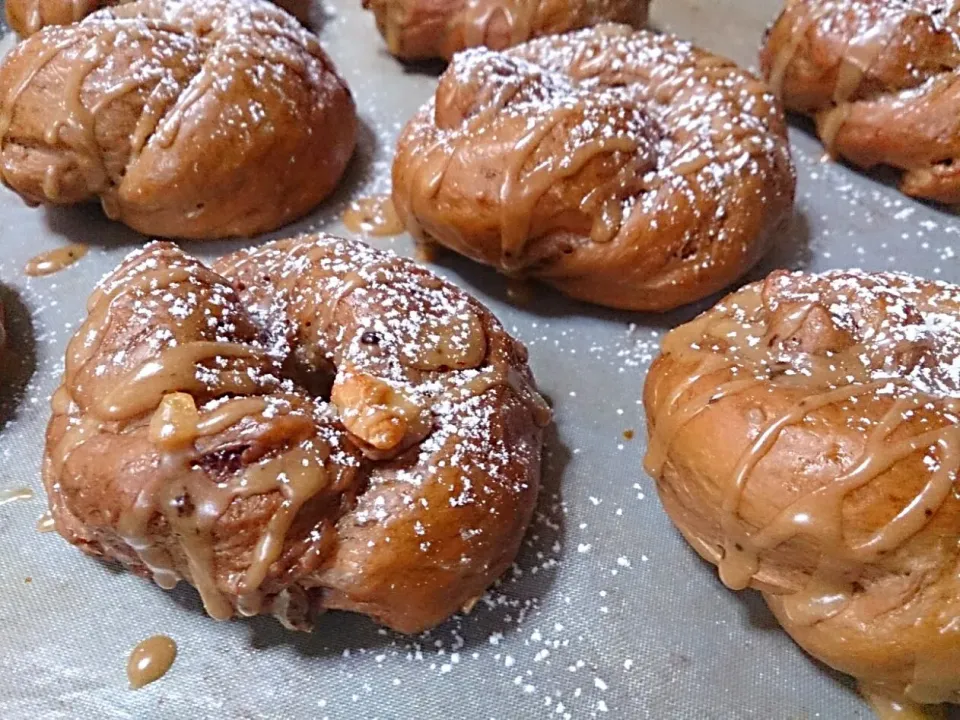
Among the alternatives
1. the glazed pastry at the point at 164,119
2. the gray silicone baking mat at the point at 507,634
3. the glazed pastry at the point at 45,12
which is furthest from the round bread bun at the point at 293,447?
the glazed pastry at the point at 45,12

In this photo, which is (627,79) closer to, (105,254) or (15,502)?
(105,254)

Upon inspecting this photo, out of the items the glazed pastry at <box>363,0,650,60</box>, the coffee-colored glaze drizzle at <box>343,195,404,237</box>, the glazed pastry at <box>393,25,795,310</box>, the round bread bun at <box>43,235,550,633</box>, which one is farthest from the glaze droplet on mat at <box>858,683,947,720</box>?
the glazed pastry at <box>363,0,650,60</box>

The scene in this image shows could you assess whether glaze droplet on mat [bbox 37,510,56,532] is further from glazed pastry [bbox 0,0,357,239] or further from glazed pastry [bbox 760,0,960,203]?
glazed pastry [bbox 760,0,960,203]

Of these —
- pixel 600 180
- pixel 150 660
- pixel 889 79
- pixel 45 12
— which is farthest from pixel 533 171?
pixel 45 12

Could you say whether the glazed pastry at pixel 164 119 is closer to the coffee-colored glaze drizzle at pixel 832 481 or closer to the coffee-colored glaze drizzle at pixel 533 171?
the coffee-colored glaze drizzle at pixel 533 171

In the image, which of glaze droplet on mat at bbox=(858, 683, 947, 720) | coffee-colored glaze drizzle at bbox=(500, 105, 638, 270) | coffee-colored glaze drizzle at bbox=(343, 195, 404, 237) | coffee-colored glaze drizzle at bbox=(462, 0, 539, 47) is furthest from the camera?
coffee-colored glaze drizzle at bbox=(462, 0, 539, 47)

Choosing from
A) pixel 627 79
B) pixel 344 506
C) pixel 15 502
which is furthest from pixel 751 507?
pixel 15 502
